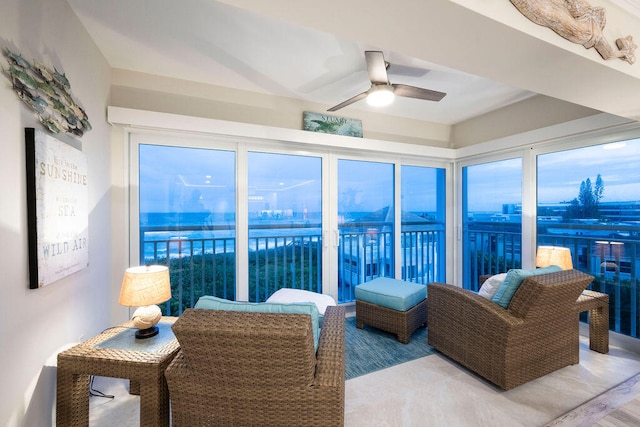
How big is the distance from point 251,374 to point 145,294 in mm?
878

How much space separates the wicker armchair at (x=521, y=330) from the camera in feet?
5.82

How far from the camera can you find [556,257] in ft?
8.15

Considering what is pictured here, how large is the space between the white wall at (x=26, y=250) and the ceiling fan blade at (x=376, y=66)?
183 cm

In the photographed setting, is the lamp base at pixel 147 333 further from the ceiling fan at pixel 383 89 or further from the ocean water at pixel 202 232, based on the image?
the ceiling fan at pixel 383 89

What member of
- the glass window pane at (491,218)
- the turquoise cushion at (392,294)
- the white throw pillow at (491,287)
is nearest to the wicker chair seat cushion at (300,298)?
the turquoise cushion at (392,294)

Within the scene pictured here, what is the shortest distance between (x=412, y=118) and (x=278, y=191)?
2.11 m

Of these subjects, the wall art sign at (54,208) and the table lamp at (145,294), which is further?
the table lamp at (145,294)

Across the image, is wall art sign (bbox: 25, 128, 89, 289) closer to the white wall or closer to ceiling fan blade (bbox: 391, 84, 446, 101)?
the white wall

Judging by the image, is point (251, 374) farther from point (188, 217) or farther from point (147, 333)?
point (188, 217)

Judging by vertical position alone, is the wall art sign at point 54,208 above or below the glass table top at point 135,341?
above

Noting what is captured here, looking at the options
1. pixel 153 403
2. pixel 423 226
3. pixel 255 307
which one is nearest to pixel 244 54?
pixel 255 307

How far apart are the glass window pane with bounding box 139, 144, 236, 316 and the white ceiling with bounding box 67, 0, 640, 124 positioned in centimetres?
77

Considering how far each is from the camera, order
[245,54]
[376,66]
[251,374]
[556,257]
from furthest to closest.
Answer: [556,257] → [245,54] → [376,66] → [251,374]

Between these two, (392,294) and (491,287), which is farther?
(392,294)
